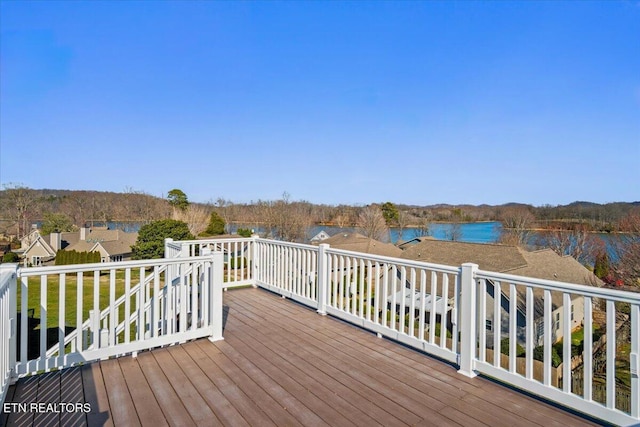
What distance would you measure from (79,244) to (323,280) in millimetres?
32127

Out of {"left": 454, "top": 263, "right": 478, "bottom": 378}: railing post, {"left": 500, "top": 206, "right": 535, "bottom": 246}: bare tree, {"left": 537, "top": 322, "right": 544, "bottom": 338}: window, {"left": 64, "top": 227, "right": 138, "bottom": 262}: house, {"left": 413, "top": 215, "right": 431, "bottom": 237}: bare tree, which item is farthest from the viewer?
{"left": 413, "top": 215, "right": 431, "bottom": 237}: bare tree

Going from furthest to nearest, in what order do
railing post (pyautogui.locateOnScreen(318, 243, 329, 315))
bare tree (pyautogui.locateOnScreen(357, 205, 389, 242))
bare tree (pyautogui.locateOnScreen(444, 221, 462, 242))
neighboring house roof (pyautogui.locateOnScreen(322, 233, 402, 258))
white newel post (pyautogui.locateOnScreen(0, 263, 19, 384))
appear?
1. bare tree (pyautogui.locateOnScreen(444, 221, 462, 242))
2. bare tree (pyautogui.locateOnScreen(357, 205, 389, 242))
3. neighboring house roof (pyautogui.locateOnScreen(322, 233, 402, 258))
4. railing post (pyautogui.locateOnScreen(318, 243, 329, 315))
5. white newel post (pyautogui.locateOnScreen(0, 263, 19, 384))

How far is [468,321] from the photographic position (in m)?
2.76

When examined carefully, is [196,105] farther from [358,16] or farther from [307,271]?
[307,271]

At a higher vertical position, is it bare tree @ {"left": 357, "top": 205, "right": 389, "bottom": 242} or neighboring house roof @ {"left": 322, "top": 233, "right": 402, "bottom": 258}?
bare tree @ {"left": 357, "top": 205, "right": 389, "bottom": 242}

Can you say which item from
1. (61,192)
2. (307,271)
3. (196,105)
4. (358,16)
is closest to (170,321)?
(307,271)

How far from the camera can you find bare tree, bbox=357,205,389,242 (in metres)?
34.1

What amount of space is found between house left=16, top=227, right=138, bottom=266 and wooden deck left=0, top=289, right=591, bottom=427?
27.7 m

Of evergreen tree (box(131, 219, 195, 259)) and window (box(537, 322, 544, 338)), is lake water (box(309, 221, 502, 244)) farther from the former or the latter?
window (box(537, 322, 544, 338))

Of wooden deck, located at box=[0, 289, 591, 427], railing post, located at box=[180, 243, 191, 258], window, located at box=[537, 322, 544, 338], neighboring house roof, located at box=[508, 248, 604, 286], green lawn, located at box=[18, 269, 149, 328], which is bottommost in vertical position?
green lawn, located at box=[18, 269, 149, 328]

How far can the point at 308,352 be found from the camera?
3195 millimetres

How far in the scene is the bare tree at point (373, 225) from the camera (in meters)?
34.1

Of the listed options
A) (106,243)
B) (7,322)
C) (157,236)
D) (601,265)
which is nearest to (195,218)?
(157,236)

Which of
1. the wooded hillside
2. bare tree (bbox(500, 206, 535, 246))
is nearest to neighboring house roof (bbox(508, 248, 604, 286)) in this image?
the wooded hillside
